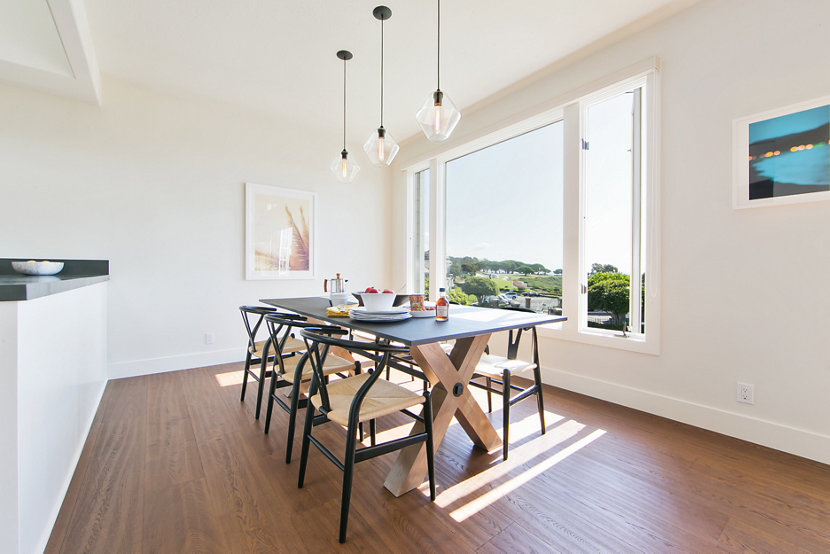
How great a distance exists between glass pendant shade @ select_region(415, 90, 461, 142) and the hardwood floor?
187 cm

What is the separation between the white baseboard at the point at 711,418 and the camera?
1936 millimetres

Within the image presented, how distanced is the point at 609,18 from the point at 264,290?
409cm

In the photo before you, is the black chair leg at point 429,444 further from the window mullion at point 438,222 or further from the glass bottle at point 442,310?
the window mullion at point 438,222

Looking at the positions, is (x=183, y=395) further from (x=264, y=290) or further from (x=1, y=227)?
(x=1, y=227)

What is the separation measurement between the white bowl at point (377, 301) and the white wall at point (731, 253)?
1.95 metres

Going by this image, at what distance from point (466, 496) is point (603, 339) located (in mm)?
1810

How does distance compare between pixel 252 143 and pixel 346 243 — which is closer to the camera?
pixel 252 143

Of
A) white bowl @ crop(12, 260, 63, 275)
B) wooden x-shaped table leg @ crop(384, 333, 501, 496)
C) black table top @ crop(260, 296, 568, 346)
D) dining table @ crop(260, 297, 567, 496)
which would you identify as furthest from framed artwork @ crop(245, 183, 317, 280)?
wooden x-shaped table leg @ crop(384, 333, 501, 496)

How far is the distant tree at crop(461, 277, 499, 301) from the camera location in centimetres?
393

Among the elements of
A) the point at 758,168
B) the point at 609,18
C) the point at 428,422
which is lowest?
the point at 428,422

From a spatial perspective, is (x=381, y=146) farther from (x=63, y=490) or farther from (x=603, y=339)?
(x=63, y=490)

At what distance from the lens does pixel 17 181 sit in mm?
2963

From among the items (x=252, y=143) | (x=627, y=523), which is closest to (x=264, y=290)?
(x=252, y=143)

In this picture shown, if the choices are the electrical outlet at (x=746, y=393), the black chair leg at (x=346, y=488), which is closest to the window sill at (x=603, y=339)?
the electrical outlet at (x=746, y=393)
